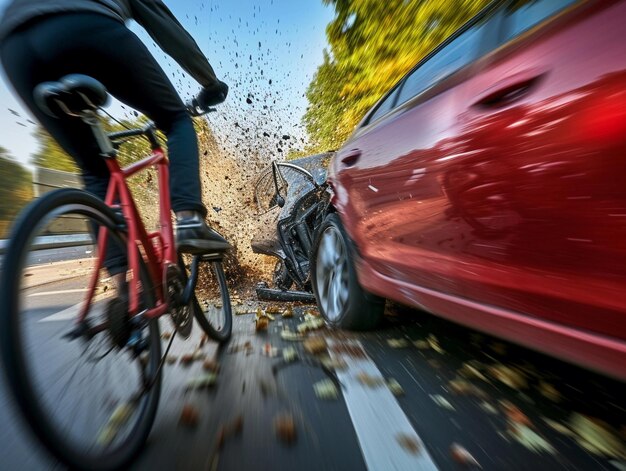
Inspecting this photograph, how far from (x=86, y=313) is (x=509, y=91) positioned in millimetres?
1682

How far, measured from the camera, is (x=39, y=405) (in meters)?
1.10

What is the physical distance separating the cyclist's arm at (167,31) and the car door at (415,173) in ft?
3.62

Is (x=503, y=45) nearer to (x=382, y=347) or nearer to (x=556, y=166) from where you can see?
(x=556, y=166)

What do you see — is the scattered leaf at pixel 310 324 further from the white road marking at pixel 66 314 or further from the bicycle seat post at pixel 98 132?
the bicycle seat post at pixel 98 132

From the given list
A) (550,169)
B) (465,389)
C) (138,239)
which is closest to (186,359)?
(138,239)

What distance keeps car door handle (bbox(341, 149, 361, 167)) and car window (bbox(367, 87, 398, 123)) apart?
0.30 metres

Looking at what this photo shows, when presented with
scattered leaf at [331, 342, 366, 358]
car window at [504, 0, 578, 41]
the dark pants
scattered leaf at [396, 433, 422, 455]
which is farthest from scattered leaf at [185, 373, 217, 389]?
car window at [504, 0, 578, 41]

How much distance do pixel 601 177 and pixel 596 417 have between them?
3.53 ft

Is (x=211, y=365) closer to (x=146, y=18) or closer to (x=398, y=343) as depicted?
(x=398, y=343)

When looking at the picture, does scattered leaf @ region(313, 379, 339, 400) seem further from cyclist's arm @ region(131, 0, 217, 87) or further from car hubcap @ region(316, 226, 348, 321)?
cyclist's arm @ region(131, 0, 217, 87)

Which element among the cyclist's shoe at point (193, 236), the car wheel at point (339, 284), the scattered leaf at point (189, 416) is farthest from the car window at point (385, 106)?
the scattered leaf at point (189, 416)

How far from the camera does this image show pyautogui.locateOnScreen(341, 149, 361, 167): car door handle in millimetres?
2650

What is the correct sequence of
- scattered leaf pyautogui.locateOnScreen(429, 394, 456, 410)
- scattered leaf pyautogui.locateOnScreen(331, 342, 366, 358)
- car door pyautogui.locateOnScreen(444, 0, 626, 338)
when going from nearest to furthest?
car door pyautogui.locateOnScreen(444, 0, 626, 338), scattered leaf pyautogui.locateOnScreen(429, 394, 456, 410), scattered leaf pyautogui.locateOnScreen(331, 342, 366, 358)

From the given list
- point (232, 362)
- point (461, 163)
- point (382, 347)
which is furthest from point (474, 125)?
point (232, 362)
